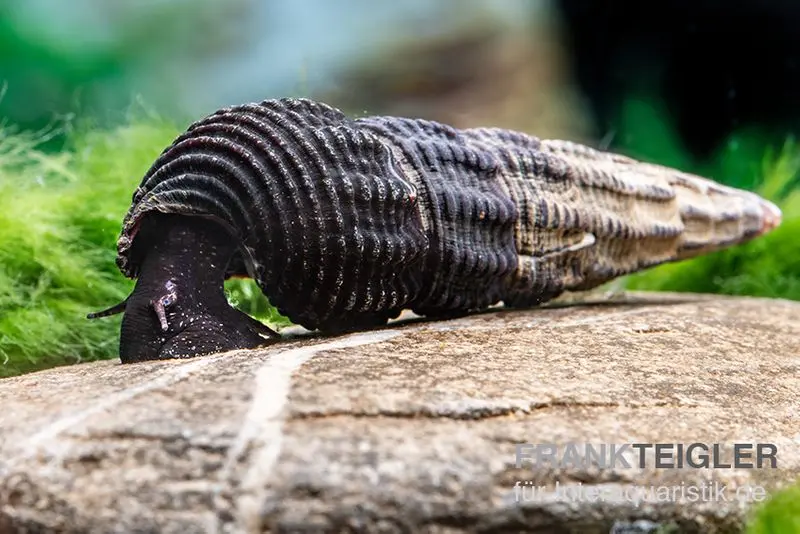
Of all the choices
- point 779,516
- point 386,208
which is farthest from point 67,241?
point 779,516

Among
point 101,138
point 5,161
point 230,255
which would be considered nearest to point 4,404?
point 230,255

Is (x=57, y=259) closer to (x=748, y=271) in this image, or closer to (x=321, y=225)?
(x=321, y=225)

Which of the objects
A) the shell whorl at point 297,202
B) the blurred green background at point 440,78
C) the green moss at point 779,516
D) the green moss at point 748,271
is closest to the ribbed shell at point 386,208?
the shell whorl at point 297,202

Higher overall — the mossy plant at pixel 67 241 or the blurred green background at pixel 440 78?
the blurred green background at pixel 440 78

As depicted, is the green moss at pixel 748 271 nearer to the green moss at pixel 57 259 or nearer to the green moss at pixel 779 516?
the green moss at pixel 57 259

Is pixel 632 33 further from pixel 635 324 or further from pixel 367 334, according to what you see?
pixel 367 334

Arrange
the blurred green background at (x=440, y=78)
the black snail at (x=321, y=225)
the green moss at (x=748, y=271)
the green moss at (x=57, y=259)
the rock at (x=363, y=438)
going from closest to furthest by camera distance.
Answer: the rock at (x=363, y=438)
the black snail at (x=321, y=225)
the green moss at (x=57, y=259)
the blurred green background at (x=440, y=78)
the green moss at (x=748, y=271)

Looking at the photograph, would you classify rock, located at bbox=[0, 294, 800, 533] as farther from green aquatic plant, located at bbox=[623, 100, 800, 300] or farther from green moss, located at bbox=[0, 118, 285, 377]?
green aquatic plant, located at bbox=[623, 100, 800, 300]
